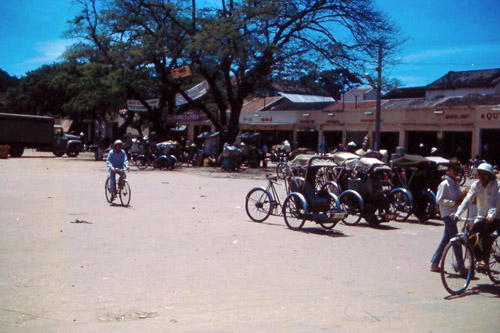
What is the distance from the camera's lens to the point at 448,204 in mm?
7449

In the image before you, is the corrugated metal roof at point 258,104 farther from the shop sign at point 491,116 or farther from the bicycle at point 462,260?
the bicycle at point 462,260

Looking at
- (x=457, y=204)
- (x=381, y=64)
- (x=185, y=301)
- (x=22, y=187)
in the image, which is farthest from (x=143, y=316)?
(x=381, y=64)

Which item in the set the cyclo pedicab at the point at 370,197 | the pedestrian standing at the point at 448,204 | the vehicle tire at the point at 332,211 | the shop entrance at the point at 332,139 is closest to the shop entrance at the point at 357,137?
the shop entrance at the point at 332,139

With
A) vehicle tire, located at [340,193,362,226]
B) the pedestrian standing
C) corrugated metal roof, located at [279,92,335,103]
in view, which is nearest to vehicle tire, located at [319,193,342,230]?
vehicle tire, located at [340,193,362,226]

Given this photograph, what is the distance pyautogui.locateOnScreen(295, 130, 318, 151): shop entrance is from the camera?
49.3 metres

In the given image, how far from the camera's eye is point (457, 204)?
7492mm

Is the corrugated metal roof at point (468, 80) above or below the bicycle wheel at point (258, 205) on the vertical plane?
Result: above

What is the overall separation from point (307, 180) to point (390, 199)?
256cm

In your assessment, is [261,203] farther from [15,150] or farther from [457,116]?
[15,150]

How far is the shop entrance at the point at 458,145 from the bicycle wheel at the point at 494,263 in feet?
107

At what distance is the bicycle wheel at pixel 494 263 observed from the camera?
6898 mm

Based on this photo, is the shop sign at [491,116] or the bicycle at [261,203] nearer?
the bicycle at [261,203]

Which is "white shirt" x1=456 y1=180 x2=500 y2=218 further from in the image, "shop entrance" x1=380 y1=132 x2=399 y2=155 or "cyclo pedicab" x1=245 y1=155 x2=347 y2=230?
"shop entrance" x1=380 y1=132 x2=399 y2=155

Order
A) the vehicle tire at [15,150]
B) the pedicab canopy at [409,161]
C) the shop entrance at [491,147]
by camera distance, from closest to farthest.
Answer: the pedicab canopy at [409,161], the shop entrance at [491,147], the vehicle tire at [15,150]
